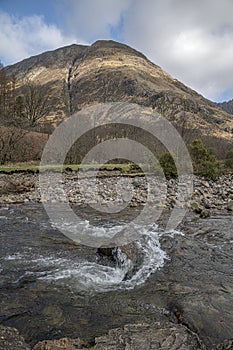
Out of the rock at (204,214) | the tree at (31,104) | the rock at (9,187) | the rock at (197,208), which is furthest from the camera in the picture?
the tree at (31,104)

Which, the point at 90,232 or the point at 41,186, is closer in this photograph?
the point at 90,232

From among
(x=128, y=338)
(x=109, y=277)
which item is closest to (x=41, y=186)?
(x=109, y=277)

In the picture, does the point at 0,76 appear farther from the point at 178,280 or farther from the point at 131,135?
the point at 178,280

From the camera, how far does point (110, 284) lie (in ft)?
21.0

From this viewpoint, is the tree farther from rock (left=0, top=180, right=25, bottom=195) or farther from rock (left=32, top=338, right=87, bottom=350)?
rock (left=32, top=338, right=87, bottom=350)

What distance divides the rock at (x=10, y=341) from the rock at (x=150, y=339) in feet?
3.27

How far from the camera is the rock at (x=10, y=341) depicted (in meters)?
3.57

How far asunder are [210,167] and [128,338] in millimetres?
25400

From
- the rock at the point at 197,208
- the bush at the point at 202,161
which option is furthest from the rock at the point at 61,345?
the bush at the point at 202,161

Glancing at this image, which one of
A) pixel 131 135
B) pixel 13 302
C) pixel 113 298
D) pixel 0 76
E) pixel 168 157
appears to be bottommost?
pixel 13 302

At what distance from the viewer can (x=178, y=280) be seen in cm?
663

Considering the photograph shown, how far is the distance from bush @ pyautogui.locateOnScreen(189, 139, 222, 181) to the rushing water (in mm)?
17853

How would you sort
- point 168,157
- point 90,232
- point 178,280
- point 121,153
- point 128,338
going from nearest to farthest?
point 128,338 → point 178,280 → point 90,232 → point 168,157 → point 121,153

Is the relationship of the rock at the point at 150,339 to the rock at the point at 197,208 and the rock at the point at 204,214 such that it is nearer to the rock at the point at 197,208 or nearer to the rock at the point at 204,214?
the rock at the point at 204,214
